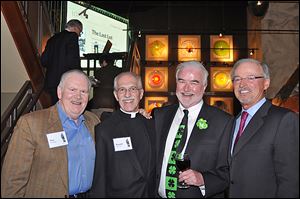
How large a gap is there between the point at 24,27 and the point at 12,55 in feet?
1.57

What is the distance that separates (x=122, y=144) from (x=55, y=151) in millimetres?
488

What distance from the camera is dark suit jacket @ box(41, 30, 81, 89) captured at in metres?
4.75

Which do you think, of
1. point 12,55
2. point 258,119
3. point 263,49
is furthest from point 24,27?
point 263,49

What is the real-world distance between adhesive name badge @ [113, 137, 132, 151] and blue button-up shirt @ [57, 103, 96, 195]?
20cm

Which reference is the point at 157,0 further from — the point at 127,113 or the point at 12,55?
the point at 127,113

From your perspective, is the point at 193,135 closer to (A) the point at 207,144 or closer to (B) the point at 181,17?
(A) the point at 207,144

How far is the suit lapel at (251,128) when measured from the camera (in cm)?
260

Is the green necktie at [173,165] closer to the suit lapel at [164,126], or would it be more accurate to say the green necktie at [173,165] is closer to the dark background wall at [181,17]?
the suit lapel at [164,126]

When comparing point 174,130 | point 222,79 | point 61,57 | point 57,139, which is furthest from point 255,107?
point 222,79

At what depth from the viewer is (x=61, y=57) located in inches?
188

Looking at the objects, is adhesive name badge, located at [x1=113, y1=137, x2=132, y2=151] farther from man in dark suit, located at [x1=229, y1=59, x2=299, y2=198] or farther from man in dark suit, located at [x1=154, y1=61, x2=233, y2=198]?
man in dark suit, located at [x1=229, y1=59, x2=299, y2=198]

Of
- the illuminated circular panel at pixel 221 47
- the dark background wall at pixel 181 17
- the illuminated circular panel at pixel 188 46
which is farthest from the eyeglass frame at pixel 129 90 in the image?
the illuminated circular panel at pixel 221 47

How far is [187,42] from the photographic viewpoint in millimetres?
13797

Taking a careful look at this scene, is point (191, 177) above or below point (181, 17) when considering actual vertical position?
below
